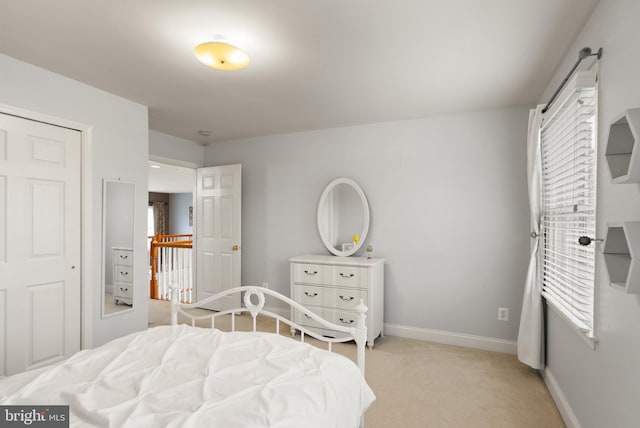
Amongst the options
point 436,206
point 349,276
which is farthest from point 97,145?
point 436,206

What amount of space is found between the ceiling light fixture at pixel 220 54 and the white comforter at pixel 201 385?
5.67 feet

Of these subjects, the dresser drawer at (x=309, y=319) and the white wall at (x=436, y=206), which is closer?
the white wall at (x=436, y=206)

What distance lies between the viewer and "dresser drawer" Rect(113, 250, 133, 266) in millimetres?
Result: 3201

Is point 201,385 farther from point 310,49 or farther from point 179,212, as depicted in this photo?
point 179,212

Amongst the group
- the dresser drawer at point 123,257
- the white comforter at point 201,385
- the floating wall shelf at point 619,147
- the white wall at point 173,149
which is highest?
the white wall at point 173,149

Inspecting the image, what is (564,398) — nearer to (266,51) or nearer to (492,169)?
(492,169)

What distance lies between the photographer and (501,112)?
3480 millimetres

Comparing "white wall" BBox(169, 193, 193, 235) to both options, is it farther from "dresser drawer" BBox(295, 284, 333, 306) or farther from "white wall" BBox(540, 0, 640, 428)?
"white wall" BBox(540, 0, 640, 428)

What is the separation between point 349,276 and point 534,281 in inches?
67.1

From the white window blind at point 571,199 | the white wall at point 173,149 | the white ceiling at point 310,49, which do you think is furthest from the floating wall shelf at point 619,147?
the white wall at point 173,149

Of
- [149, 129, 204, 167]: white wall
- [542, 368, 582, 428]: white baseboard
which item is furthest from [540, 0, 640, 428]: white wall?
[149, 129, 204, 167]: white wall

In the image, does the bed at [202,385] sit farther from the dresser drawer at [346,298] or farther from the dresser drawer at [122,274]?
the dresser drawer at [346,298]

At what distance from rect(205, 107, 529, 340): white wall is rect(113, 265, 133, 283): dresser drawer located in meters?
1.92

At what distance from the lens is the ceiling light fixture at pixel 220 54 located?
6.75 ft
